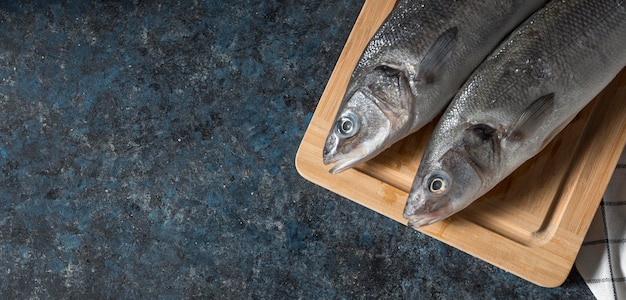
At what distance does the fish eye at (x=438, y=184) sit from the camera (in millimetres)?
2023

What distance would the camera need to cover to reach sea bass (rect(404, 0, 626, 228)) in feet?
6.61

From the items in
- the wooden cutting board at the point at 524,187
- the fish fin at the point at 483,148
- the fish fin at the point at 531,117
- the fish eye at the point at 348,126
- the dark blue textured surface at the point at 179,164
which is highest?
the fish fin at the point at 531,117

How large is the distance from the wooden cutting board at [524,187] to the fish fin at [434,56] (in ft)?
0.83

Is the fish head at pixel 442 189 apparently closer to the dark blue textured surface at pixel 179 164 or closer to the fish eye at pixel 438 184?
the fish eye at pixel 438 184

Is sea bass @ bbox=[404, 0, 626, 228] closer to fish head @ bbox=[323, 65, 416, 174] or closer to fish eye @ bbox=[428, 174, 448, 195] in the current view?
fish eye @ bbox=[428, 174, 448, 195]

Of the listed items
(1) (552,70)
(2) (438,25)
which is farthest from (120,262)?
(1) (552,70)

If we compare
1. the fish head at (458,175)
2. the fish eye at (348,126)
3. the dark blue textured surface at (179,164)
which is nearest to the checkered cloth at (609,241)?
the dark blue textured surface at (179,164)

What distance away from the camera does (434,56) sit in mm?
2068

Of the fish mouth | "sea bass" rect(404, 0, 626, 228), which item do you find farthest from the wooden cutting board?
"sea bass" rect(404, 0, 626, 228)

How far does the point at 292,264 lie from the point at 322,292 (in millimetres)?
141

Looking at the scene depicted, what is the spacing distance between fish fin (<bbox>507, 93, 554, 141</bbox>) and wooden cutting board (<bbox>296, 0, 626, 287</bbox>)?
0.27 meters

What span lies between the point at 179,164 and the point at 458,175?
1.07 meters

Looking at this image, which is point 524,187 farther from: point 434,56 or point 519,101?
point 434,56

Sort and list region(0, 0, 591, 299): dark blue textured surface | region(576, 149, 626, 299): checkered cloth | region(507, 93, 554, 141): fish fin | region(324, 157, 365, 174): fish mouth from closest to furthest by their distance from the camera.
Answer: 1. region(507, 93, 554, 141): fish fin
2. region(324, 157, 365, 174): fish mouth
3. region(576, 149, 626, 299): checkered cloth
4. region(0, 0, 591, 299): dark blue textured surface
